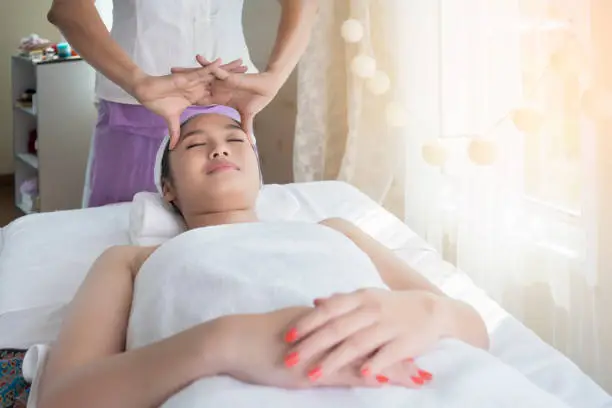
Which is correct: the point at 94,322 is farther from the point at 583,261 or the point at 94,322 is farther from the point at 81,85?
the point at 81,85

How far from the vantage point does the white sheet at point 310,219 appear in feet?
4.29

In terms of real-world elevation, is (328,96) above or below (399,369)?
above

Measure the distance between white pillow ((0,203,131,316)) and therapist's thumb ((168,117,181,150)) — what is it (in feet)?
1.14

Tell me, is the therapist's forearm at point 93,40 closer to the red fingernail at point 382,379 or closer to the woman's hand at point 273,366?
the woman's hand at point 273,366

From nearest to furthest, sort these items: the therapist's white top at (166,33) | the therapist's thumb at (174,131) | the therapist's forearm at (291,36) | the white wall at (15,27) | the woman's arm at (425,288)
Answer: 1. the woman's arm at (425,288)
2. the therapist's thumb at (174,131)
3. the therapist's forearm at (291,36)
4. the therapist's white top at (166,33)
5. the white wall at (15,27)

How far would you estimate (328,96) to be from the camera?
260 centimetres

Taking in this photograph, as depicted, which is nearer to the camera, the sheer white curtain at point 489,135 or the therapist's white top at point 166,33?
the sheer white curtain at point 489,135

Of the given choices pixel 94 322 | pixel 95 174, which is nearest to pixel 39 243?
pixel 95 174

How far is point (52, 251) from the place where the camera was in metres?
1.72

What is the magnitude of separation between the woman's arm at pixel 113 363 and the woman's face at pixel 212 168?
1.25 feet

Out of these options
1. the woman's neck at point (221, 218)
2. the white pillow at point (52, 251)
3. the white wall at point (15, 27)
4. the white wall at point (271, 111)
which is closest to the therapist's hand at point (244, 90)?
the woman's neck at point (221, 218)

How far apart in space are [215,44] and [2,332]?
886 mm

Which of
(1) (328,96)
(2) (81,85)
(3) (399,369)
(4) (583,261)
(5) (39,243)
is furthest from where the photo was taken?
(2) (81,85)

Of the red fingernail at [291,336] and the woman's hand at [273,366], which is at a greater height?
the red fingernail at [291,336]
